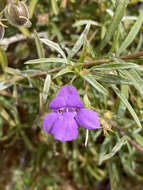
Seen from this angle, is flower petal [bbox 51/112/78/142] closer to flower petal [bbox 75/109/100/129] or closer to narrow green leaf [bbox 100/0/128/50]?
flower petal [bbox 75/109/100/129]

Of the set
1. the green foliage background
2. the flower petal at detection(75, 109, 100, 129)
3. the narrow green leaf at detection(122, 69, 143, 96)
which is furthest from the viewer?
the green foliage background

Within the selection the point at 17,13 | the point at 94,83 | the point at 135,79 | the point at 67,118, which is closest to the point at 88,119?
the point at 67,118

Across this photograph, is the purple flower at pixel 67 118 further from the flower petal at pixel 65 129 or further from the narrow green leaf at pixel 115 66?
the narrow green leaf at pixel 115 66

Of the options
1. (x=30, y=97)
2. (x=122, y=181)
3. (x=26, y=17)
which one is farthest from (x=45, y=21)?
(x=122, y=181)

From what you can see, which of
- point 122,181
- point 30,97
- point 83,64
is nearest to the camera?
point 83,64

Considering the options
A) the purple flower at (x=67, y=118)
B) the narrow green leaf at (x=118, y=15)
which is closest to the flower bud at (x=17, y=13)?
the purple flower at (x=67, y=118)

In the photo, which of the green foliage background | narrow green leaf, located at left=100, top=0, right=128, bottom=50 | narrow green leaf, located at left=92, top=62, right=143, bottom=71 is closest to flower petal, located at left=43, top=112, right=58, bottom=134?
the green foliage background

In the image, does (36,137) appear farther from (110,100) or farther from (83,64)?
(83,64)
